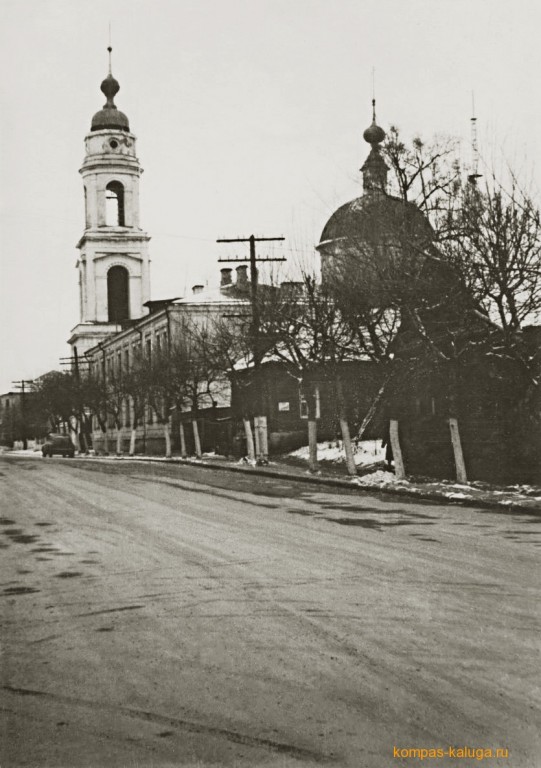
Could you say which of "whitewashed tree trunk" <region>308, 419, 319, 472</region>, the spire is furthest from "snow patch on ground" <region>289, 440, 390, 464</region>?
the spire

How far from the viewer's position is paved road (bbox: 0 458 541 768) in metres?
5.02

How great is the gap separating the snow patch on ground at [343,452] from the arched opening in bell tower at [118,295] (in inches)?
1752

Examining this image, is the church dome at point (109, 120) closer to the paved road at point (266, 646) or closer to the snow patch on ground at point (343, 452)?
the snow patch on ground at point (343, 452)

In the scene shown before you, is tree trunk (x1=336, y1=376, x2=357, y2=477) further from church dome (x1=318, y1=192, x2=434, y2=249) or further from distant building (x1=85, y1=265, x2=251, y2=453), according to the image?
distant building (x1=85, y1=265, x2=251, y2=453)

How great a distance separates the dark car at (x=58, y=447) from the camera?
63562 mm

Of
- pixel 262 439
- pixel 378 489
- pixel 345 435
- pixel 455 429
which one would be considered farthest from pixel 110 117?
pixel 378 489

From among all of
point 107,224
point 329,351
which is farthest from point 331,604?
point 107,224

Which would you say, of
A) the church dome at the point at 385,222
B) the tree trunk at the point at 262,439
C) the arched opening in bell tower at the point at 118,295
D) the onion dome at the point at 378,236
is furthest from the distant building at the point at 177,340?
the church dome at the point at 385,222

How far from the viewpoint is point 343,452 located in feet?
122

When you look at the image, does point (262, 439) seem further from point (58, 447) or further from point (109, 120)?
point (109, 120)

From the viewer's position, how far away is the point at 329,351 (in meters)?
30.5

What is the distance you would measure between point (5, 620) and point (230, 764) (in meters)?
3.84

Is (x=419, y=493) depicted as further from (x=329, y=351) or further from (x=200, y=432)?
(x=200, y=432)

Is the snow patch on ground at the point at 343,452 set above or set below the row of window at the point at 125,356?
below
